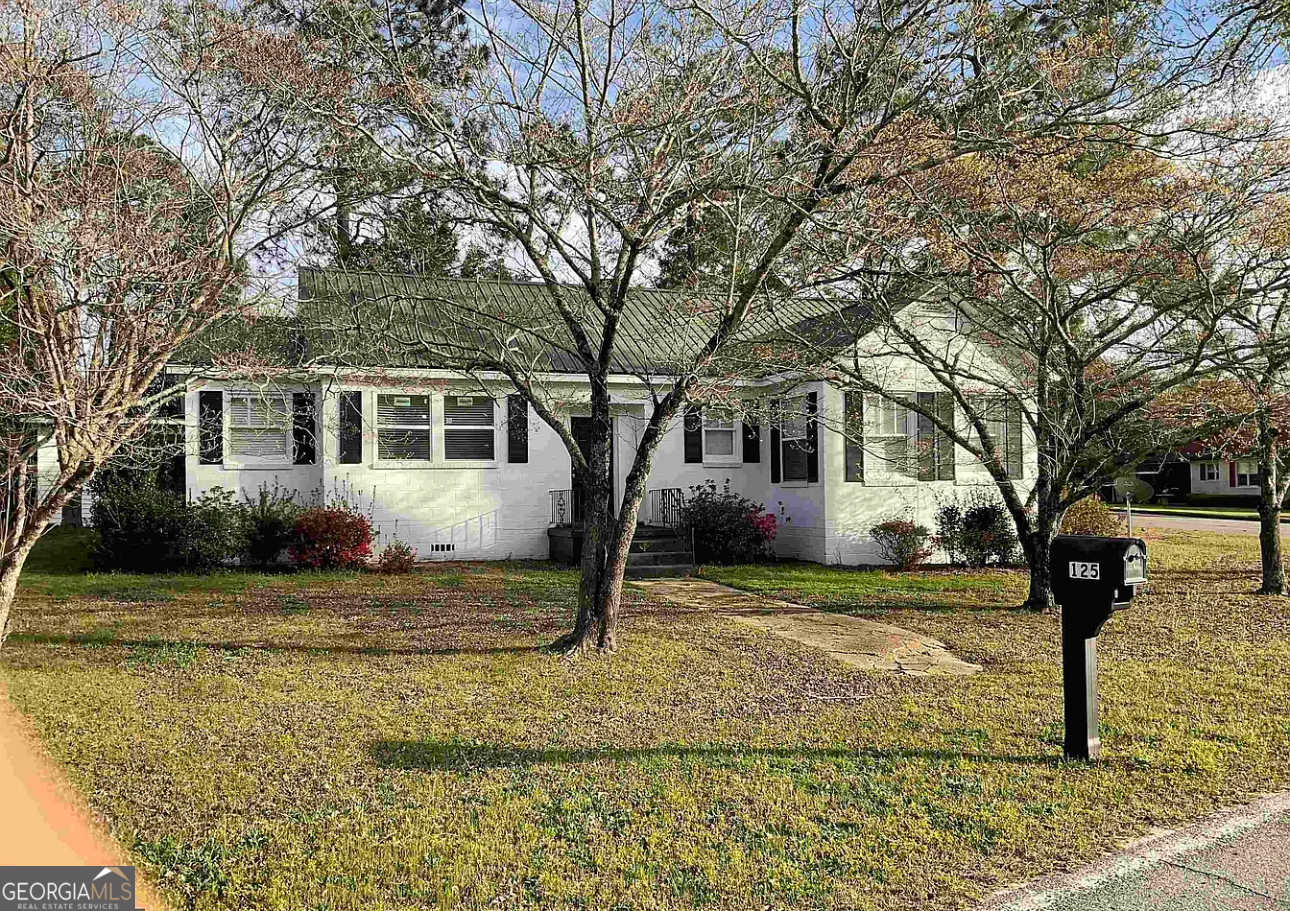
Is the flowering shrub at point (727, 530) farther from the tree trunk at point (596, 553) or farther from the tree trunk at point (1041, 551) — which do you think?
the tree trunk at point (596, 553)

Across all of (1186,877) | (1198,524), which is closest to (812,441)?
(1186,877)

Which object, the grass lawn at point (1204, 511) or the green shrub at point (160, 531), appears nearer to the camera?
the green shrub at point (160, 531)

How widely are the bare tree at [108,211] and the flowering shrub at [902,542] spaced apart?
Result: 10.9 m

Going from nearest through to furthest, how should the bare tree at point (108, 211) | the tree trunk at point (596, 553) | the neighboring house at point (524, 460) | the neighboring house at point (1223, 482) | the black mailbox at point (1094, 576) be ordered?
1. the black mailbox at point (1094, 576)
2. the bare tree at point (108, 211)
3. the tree trunk at point (596, 553)
4. the neighboring house at point (524, 460)
5. the neighboring house at point (1223, 482)

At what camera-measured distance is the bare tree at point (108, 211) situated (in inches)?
255

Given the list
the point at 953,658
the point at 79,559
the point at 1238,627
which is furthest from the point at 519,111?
the point at 79,559

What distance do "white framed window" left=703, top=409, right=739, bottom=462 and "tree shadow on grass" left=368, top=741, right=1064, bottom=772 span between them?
12546mm

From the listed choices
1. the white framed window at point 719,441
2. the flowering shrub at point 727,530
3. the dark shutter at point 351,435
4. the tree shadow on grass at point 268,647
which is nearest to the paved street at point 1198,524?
the white framed window at point 719,441

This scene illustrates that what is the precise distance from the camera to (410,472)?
1620cm

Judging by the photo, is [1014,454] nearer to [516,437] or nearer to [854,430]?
[854,430]

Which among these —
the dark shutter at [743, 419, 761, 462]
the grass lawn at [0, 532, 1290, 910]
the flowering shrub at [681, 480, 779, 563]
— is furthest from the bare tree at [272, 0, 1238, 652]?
the dark shutter at [743, 419, 761, 462]

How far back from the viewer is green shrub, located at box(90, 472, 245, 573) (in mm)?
14172

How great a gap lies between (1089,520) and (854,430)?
15.5ft

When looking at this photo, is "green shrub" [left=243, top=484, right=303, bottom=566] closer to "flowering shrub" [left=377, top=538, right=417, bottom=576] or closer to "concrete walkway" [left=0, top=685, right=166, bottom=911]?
"flowering shrub" [left=377, top=538, right=417, bottom=576]
